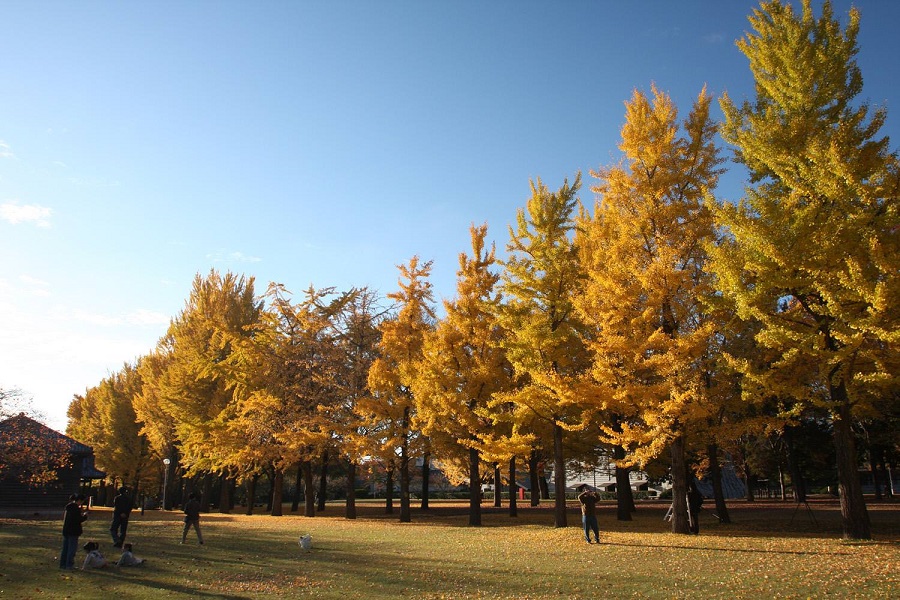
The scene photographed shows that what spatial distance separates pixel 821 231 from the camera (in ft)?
44.2

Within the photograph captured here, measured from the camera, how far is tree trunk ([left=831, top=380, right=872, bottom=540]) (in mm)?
14078

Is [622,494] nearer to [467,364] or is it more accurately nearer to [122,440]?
[467,364]

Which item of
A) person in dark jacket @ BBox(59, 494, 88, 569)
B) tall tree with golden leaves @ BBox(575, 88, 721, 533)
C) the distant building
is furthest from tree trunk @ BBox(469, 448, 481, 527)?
the distant building

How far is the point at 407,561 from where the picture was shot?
517 inches

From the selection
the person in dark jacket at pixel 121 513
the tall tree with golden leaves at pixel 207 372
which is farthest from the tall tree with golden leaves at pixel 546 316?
the tall tree with golden leaves at pixel 207 372

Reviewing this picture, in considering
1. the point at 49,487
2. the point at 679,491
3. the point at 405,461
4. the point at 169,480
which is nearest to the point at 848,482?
the point at 679,491

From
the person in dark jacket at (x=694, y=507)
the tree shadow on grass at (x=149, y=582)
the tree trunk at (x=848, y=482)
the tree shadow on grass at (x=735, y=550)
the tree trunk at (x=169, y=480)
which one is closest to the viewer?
the tree shadow on grass at (x=149, y=582)

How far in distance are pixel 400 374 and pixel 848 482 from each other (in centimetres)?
1622

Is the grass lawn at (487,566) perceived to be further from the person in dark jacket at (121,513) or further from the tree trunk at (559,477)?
the tree trunk at (559,477)

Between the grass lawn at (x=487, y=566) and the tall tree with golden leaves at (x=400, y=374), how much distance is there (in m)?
7.47

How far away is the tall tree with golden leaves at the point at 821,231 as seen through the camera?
13172 mm

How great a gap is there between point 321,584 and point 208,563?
4.14 meters

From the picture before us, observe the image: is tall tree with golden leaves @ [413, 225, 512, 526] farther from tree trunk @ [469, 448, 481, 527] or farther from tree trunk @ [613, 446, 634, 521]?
tree trunk @ [613, 446, 634, 521]

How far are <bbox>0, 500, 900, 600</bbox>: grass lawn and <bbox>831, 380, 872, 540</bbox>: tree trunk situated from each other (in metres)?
0.51
